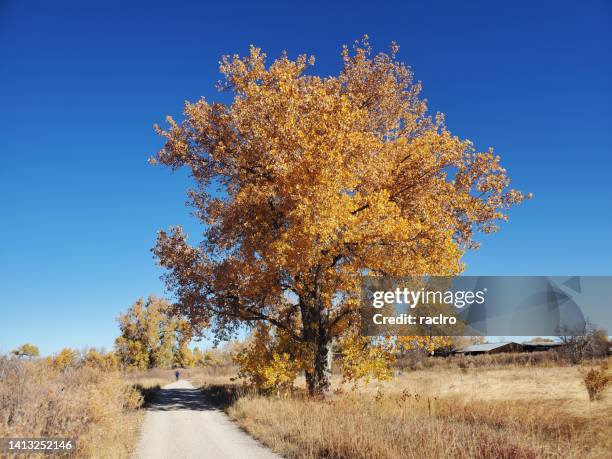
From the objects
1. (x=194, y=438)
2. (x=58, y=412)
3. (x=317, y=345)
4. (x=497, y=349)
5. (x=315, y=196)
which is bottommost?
(x=497, y=349)

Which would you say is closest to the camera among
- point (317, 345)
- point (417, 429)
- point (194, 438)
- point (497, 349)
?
point (417, 429)

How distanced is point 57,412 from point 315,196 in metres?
9.26

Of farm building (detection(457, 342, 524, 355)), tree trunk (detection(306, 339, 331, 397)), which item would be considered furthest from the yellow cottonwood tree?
farm building (detection(457, 342, 524, 355))

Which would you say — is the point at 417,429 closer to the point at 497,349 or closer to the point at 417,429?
the point at 417,429

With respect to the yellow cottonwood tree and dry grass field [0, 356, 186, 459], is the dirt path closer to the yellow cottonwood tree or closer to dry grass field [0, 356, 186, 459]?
dry grass field [0, 356, 186, 459]

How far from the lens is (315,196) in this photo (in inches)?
586

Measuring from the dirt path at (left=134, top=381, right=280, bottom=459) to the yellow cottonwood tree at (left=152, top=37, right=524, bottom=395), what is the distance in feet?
15.6

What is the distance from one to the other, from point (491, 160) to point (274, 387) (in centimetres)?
1305

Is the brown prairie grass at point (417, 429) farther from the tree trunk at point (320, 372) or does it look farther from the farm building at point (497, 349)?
the farm building at point (497, 349)

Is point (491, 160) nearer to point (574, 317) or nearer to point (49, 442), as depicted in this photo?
point (49, 442)

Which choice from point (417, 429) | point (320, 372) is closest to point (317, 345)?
point (320, 372)

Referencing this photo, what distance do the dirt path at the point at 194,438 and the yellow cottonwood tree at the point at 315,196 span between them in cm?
476

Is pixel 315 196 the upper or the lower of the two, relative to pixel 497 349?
upper

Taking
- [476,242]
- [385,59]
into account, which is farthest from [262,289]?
[385,59]
